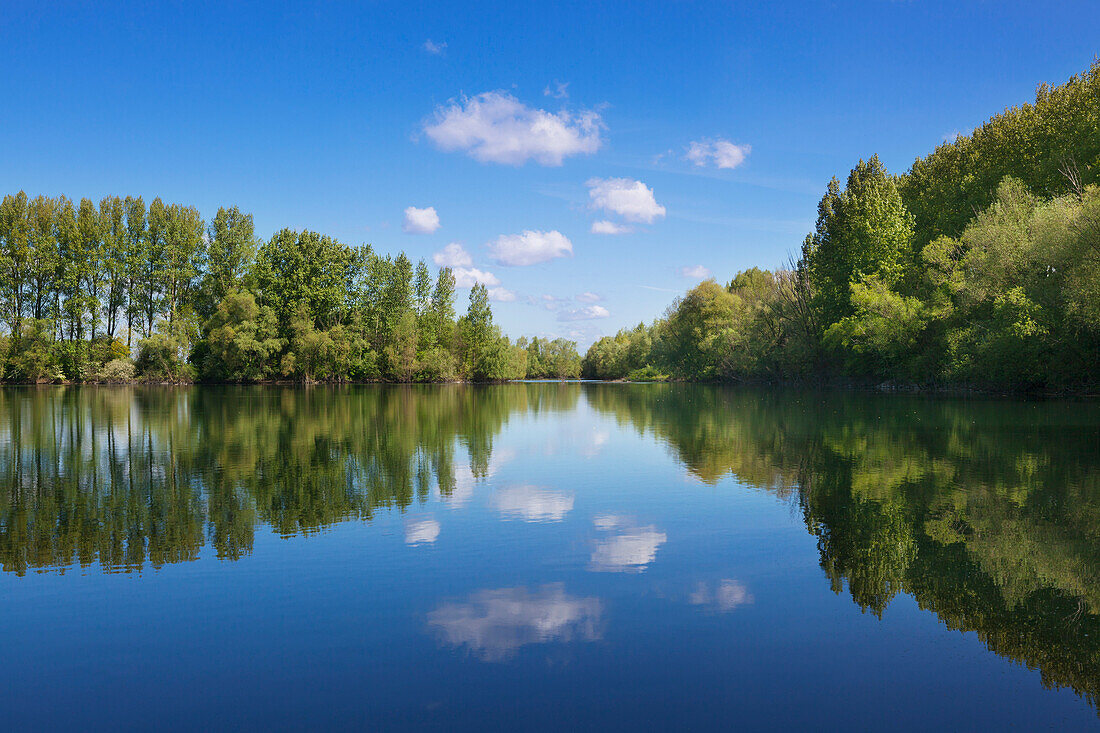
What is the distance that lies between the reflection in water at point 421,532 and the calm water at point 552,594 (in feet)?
0.21

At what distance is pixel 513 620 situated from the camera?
679 centimetres

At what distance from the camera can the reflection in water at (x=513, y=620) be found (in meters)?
6.30

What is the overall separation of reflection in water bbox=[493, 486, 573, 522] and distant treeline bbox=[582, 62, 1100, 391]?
102 feet

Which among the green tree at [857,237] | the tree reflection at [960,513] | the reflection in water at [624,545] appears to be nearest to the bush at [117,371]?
the tree reflection at [960,513]

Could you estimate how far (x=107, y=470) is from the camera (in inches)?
627

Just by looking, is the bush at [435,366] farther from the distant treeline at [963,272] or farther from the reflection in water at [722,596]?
the reflection in water at [722,596]

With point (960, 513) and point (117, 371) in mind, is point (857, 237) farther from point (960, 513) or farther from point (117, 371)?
point (117, 371)

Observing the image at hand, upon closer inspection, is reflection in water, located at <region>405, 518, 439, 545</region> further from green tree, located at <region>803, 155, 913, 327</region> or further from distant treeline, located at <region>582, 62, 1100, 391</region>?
green tree, located at <region>803, 155, 913, 327</region>

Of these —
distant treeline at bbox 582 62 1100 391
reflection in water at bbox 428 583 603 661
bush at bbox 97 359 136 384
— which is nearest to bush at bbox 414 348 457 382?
bush at bbox 97 359 136 384

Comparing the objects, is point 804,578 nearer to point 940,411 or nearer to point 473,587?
point 473,587

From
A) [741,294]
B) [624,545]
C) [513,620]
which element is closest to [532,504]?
[624,545]

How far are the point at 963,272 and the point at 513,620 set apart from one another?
4958 centimetres

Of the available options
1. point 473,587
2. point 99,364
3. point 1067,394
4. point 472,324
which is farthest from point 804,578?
point 472,324

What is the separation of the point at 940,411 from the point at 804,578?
97.9 feet
